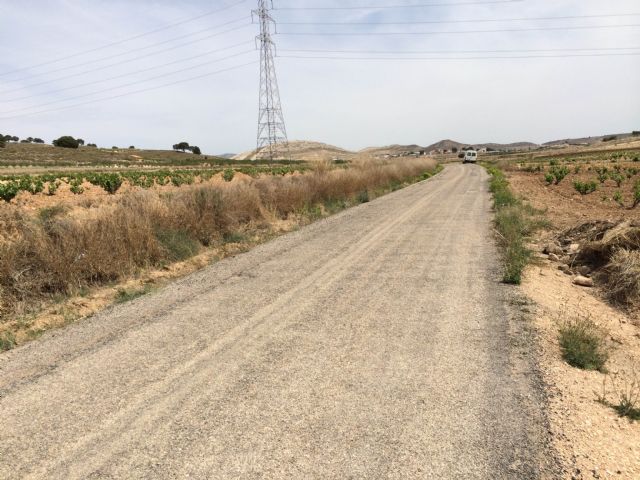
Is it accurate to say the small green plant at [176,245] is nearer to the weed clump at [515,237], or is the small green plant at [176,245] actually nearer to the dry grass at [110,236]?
the dry grass at [110,236]

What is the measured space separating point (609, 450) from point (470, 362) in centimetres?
147

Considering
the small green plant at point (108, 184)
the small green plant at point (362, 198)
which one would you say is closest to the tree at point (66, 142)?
the small green plant at point (108, 184)

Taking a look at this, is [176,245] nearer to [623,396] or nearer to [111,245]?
[111,245]

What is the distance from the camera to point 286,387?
4.10 meters

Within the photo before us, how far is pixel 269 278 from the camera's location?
801cm

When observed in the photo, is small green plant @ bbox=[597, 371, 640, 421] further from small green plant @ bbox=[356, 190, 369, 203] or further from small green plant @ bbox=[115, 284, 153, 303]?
small green plant @ bbox=[356, 190, 369, 203]

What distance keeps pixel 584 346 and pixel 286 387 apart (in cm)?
332

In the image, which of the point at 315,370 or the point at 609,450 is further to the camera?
the point at 315,370

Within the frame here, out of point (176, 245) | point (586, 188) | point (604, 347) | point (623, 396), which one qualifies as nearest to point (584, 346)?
point (604, 347)

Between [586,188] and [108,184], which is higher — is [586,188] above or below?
below

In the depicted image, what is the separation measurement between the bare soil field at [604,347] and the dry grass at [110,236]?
23.7ft

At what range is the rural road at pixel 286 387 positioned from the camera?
3102mm

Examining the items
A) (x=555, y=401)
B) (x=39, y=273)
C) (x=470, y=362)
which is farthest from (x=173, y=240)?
(x=555, y=401)

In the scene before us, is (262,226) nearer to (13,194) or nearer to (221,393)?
(221,393)
